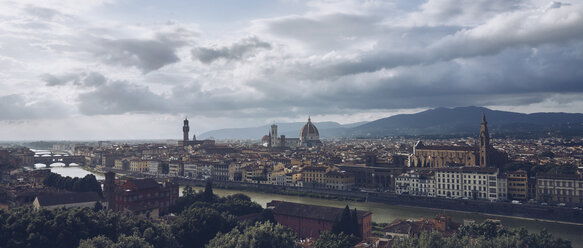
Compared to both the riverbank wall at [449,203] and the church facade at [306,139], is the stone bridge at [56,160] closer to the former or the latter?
the church facade at [306,139]

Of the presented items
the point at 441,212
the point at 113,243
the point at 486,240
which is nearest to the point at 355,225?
the point at 486,240

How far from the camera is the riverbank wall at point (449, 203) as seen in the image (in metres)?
35.5

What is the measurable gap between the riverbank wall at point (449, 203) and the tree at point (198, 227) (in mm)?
25168

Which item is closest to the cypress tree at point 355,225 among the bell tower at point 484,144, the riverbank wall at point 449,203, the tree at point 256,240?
the tree at point 256,240

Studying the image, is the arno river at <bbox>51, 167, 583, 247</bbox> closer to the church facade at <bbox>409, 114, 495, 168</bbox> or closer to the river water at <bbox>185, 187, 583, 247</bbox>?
the river water at <bbox>185, 187, 583, 247</bbox>

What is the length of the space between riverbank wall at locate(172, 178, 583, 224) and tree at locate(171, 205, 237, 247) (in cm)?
2517

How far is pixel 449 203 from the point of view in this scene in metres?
41.3

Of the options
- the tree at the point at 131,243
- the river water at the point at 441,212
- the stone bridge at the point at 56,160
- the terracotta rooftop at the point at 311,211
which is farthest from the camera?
the stone bridge at the point at 56,160

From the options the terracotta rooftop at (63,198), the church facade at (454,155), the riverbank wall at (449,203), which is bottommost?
the riverbank wall at (449,203)

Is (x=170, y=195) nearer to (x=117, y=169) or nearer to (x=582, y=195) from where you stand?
(x=582, y=195)

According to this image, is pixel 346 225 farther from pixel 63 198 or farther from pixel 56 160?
pixel 56 160

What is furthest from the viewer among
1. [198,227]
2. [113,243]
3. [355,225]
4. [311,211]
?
[311,211]

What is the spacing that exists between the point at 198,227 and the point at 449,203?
27.1 m

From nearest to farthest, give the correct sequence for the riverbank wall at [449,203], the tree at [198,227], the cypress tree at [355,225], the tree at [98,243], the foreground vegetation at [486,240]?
the tree at [98,243] < the foreground vegetation at [486,240] < the tree at [198,227] < the cypress tree at [355,225] < the riverbank wall at [449,203]
